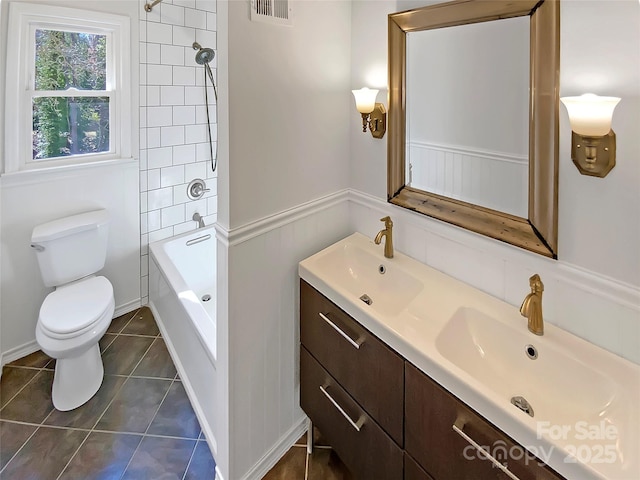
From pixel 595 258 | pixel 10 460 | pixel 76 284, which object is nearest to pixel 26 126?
pixel 76 284

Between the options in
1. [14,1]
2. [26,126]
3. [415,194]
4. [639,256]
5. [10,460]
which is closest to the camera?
[639,256]

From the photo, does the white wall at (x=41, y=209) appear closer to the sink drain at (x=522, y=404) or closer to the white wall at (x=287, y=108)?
the white wall at (x=287, y=108)

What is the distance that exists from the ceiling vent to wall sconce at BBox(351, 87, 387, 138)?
39cm

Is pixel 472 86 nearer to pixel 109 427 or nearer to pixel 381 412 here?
pixel 381 412

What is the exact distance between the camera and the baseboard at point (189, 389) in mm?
1888

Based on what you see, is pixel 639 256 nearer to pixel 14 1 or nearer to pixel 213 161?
pixel 213 161

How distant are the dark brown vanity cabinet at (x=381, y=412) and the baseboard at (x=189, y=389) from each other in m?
0.48

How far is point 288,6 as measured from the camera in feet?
4.93

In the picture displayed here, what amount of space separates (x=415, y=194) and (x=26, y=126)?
7.31 feet

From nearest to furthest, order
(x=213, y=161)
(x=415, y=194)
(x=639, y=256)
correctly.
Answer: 1. (x=639, y=256)
2. (x=415, y=194)
3. (x=213, y=161)

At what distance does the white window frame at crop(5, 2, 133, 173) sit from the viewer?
2.20 meters

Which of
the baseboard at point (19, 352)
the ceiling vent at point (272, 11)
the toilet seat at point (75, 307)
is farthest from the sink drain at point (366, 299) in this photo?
the baseboard at point (19, 352)

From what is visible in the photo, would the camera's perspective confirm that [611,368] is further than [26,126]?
No

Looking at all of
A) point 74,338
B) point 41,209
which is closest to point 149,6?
point 41,209
